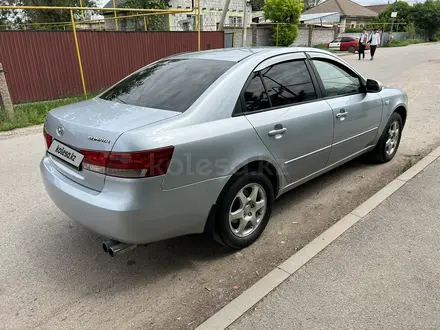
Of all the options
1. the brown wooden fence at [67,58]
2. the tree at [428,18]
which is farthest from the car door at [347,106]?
the tree at [428,18]

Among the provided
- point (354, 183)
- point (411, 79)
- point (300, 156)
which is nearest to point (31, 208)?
point (300, 156)

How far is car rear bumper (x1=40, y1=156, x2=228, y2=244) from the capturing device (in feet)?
7.54

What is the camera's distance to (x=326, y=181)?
4488 mm

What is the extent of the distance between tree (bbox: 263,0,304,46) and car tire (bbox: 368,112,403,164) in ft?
82.0

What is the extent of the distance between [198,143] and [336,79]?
85.6 inches

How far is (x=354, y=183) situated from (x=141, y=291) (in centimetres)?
294

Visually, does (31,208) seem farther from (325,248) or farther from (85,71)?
(85,71)

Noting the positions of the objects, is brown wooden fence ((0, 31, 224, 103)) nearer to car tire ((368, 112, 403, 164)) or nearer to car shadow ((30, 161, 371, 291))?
car shadow ((30, 161, 371, 291))

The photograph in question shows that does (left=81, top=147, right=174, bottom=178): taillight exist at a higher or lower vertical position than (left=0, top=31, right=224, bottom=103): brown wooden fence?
higher

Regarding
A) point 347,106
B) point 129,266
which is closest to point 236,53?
point 347,106

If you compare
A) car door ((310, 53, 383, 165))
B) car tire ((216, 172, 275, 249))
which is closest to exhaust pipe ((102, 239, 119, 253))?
car tire ((216, 172, 275, 249))

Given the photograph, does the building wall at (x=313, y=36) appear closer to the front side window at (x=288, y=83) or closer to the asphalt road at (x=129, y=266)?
the front side window at (x=288, y=83)

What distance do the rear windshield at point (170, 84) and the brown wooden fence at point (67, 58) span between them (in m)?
7.20

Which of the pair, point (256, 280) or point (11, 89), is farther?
point (11, 89)
